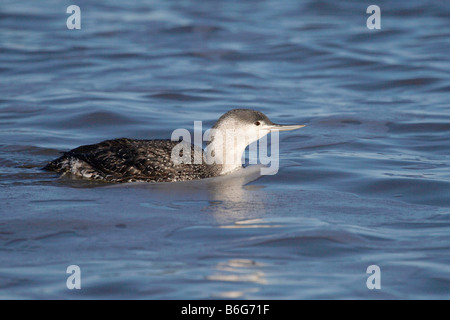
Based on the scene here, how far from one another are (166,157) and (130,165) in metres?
0.35

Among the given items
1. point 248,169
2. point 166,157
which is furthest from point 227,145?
point 166,157

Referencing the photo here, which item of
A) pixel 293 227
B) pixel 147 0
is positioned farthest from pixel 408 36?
pixel 293 227

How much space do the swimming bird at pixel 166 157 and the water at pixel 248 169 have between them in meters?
0.17

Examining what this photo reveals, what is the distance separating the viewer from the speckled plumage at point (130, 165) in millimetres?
7234

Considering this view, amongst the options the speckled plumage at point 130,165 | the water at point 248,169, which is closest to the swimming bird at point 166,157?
the speckled plumage at point 130,165

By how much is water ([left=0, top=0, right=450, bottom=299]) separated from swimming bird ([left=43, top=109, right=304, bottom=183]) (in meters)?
0.17

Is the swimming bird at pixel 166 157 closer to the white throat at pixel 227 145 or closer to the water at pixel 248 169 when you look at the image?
the white throat at pixel 227 145

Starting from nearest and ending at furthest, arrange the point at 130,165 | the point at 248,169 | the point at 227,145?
1. the point at 130,165
2. the point at 227,145
3. the point at 248,169

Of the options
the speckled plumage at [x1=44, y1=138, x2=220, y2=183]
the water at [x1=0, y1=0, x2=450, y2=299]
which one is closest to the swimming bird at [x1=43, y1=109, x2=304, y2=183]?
the speckled plumage at [x1=44, y1=138, x2=220, y2=183]

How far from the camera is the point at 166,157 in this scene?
24.0ft

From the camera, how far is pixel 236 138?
25.1ft

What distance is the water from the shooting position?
5.12 meters

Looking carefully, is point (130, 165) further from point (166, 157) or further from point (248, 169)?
point (248, 169)
